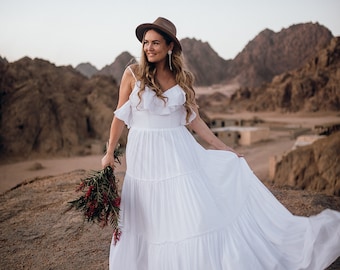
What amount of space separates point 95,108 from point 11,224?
66.1ft

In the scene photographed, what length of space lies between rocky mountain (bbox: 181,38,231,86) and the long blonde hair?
9903cm

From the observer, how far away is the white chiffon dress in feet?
6.81

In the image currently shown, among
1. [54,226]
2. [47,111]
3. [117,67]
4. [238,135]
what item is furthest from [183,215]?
[117,67]

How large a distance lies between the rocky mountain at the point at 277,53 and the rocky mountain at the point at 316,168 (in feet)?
278

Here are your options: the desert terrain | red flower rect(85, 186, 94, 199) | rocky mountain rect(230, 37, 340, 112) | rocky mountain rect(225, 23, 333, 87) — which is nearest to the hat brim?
red flower rect(85, 186, 94, 199)

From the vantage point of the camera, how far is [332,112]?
145 feet

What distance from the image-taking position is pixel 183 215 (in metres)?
2.07

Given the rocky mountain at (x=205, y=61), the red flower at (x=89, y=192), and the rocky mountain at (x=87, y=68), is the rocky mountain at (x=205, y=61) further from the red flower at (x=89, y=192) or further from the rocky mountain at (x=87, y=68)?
the red flower at (x=89, y=192)

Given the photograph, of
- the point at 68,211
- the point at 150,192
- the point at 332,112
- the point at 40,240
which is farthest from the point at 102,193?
the point at 332,112

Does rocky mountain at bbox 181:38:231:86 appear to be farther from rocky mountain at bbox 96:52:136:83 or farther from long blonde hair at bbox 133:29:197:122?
long blonde hair at bbox 133:29:197:122

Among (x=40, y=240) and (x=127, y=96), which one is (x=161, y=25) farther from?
(x=40, y=240)

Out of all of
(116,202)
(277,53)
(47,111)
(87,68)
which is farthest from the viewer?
(87,68)

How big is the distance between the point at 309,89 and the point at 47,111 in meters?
40.0

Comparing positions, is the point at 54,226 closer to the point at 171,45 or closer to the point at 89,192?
the point at 89,192
